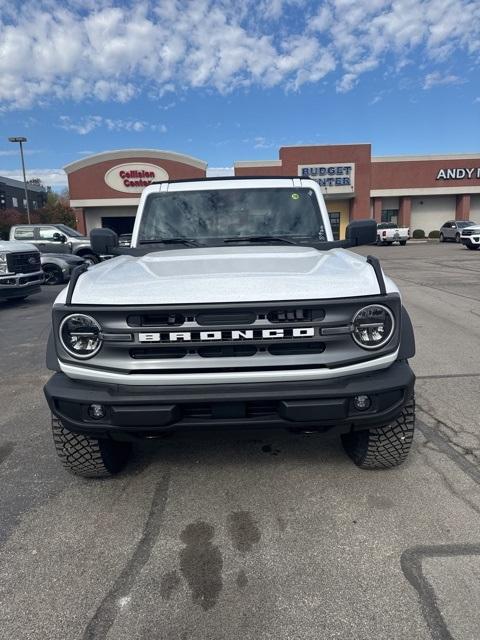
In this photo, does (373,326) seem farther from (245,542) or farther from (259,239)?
(259,239)

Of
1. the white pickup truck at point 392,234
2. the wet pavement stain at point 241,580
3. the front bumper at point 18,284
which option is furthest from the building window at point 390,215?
the wet pavement stain at point 241,580

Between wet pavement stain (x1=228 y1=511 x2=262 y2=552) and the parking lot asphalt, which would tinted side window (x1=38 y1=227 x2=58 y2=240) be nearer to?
the parking lot asphalt

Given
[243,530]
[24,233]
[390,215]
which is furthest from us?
[390,215]

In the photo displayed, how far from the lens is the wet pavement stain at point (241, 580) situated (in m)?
2.13

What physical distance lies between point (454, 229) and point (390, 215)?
7176 mm

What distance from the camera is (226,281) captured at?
2.46m

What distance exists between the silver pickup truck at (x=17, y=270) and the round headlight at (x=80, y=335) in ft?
A: 27.1

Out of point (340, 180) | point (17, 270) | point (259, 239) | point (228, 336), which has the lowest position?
point (17, 270)

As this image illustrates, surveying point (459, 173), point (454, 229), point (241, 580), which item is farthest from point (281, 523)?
point (459, 173)

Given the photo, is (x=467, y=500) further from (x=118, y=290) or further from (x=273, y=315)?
(x=118, y=290)

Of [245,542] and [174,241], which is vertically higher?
[174,241]

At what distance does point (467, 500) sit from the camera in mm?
2727

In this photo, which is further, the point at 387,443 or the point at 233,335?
the point at 387,443

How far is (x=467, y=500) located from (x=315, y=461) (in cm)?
95
